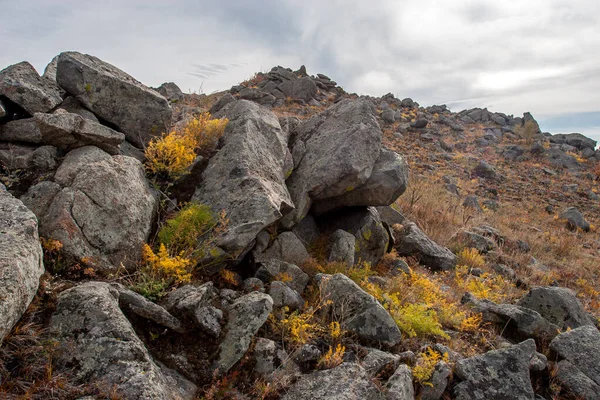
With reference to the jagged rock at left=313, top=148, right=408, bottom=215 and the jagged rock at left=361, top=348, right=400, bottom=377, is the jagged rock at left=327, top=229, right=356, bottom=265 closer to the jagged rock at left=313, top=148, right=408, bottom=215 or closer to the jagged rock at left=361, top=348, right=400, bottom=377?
the jagged rock at left=313, top=148, right=408, bottom=215

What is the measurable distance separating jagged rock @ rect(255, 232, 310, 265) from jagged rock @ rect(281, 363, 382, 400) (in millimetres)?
2338

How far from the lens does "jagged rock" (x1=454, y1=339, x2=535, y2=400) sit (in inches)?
180

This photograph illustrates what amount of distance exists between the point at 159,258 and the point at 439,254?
691cm

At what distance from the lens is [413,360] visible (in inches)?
185

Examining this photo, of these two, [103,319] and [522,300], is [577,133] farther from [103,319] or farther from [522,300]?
[103,319]

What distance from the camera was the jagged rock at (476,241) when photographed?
11328mm

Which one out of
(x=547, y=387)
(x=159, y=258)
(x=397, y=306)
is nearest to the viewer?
(x=159, y=258)

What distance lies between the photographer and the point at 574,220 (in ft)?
57.8

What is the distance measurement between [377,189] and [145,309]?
5048 mm

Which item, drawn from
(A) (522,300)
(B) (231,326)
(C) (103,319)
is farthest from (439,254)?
(C) (103,319)

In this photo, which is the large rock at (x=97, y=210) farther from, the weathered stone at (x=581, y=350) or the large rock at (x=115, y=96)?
the weathered stone at (x=581, y=350)

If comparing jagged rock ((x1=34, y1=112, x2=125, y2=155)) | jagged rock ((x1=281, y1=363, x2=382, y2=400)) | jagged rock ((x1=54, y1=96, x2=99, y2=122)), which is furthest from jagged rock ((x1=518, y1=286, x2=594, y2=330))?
jagged rock ((x1=54, y1=96, x2=99, y2=122))

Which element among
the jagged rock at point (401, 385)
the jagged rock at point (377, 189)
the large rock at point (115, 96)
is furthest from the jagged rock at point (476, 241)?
the large rock at point (115, 96)

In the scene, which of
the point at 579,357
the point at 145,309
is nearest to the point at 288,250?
the point at 145,309
